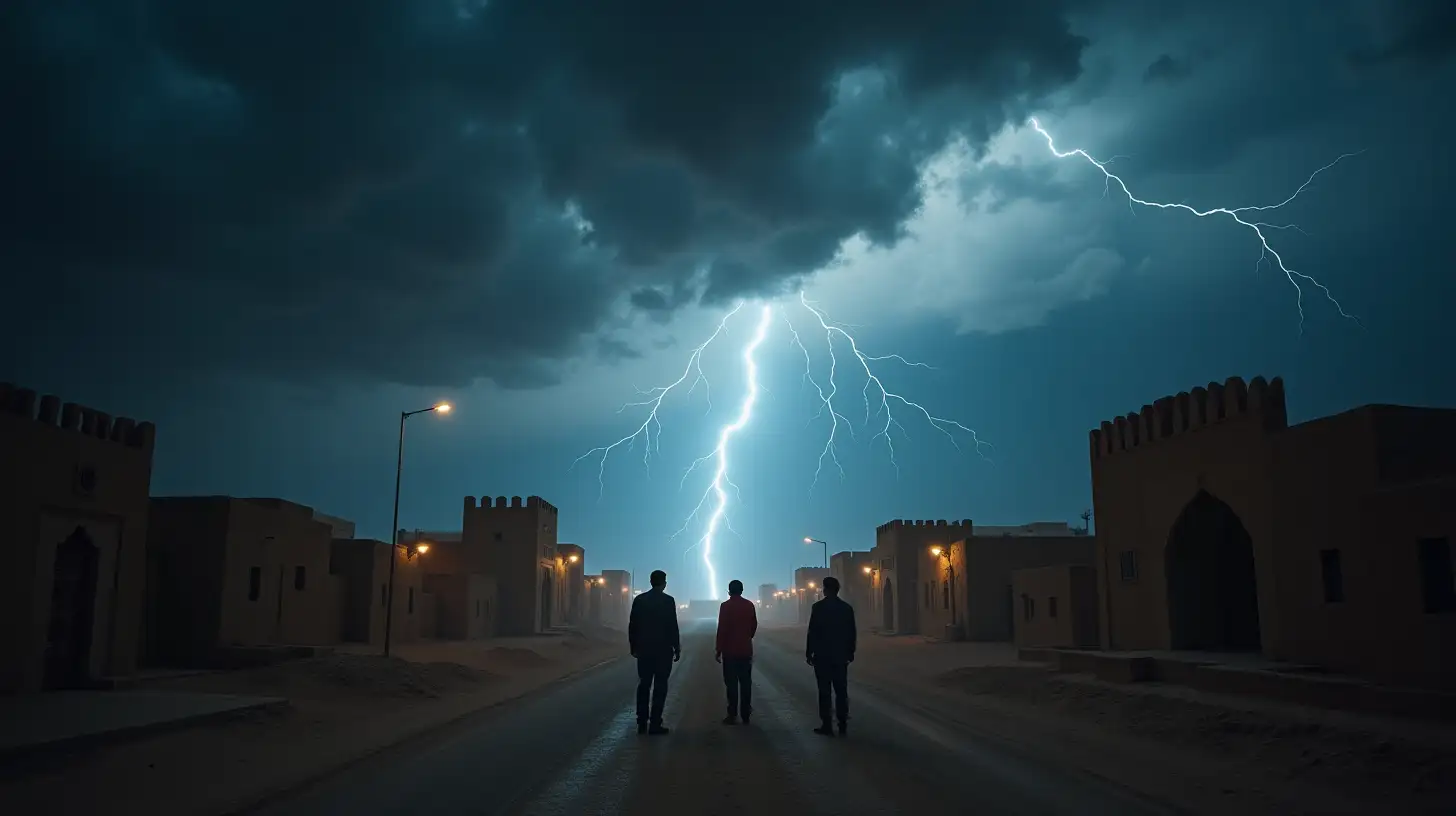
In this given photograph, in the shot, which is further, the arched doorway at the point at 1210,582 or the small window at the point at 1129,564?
the small window at the point at 1129,564

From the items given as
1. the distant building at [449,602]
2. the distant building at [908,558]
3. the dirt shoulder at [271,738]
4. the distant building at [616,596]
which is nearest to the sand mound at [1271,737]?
the dirt shoulder at [271,738]

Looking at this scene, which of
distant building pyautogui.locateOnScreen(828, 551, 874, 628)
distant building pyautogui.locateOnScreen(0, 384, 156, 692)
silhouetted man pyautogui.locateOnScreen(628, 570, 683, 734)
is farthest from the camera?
distant building pyautogui.locateOnScreen(828, 551, 874, 628)

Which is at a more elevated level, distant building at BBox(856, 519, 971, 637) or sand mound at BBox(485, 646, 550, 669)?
distant building at BBox(856, 519, 971, 637)

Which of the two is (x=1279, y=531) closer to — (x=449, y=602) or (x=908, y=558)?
(x=449, y=602)

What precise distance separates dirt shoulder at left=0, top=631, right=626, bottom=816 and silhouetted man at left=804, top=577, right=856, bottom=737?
17.9ft

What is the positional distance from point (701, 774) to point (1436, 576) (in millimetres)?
10897

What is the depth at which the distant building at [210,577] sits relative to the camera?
2356 cm

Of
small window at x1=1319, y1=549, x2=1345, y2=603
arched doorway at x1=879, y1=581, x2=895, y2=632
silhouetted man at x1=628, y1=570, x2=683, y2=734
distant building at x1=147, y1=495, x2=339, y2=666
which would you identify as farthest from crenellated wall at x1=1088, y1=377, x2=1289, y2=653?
arched doorway at x1=879, y1=581, x2=895, y2=632

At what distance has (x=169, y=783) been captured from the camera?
9.16 meters

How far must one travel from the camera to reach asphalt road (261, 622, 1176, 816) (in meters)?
7.79

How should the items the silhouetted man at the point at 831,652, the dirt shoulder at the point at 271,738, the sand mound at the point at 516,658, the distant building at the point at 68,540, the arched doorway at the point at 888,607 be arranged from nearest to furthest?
the dirt shoulder at the point at 271,738 → the silhouetted man at the point at 831,652 → the distant building at the point at 68,540 → the sand mound at the point at 516,658 → the arched doorway at the point at 888,607

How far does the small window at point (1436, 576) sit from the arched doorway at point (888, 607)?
4490 cm

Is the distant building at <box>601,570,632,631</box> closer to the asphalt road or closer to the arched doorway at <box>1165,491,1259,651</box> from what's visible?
the arched doorway at <box>1165,491,1259,651</box>

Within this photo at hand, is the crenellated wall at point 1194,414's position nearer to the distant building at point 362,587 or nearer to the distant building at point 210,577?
the distant building at point 210,577
